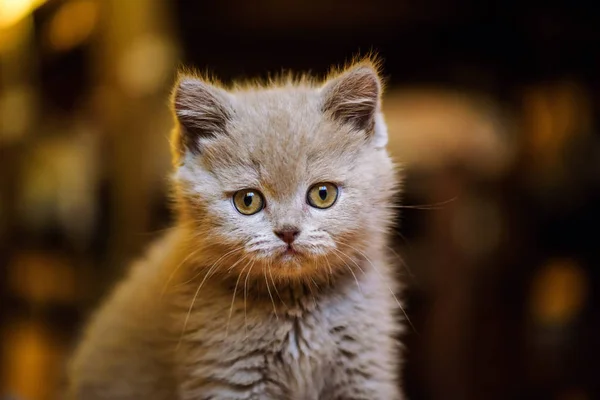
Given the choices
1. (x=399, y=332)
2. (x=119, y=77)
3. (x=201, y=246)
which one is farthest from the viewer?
(x=119, y=77)

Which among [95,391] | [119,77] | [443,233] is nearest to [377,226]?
[95,391]

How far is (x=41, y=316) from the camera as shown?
1708mm

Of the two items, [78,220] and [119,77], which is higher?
[119,77]

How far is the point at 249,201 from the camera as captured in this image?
0.97 metres

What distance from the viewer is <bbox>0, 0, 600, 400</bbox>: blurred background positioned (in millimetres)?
1572

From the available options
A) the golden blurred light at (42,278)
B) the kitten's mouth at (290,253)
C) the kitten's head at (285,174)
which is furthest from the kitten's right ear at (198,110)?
the golden blurred light at (42,278)

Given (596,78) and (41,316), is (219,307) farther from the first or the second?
(596,78)

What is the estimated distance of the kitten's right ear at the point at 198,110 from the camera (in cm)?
99

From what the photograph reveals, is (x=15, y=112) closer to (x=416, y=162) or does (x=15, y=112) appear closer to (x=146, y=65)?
(x=146, y=65)

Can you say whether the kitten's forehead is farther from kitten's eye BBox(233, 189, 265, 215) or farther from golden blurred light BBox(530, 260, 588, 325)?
golden blurred light BBox(530, 260, 588, 325)

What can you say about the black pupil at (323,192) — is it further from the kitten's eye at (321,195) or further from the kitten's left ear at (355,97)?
the kitten's left ear at (355,97)

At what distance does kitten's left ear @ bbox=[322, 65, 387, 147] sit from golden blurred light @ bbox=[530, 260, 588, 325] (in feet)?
3.53

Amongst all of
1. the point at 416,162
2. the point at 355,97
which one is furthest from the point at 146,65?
the point at 355,97

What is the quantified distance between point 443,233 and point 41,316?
1.05 meters
